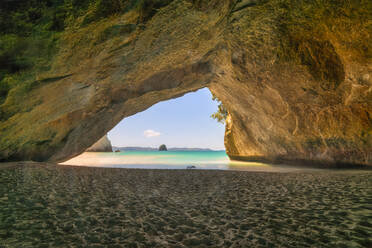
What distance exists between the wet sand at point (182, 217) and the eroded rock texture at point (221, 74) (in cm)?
287

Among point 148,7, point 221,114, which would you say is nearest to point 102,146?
point 221,114

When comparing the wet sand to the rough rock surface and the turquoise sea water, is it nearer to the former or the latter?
the turquoise sea water

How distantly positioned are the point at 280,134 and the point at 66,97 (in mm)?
8467

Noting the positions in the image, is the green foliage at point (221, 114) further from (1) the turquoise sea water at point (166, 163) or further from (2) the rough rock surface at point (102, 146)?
(2) the rough rock surface at point (102, 146)

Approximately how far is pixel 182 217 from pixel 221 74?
717 cm

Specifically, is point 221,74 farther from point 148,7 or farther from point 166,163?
point 166,163

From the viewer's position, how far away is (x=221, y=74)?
8.59 m

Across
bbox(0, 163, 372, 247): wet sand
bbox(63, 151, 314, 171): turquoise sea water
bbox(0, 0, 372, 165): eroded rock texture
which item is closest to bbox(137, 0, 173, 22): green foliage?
bbox(0, 0, 372, 165): eroded rock texture

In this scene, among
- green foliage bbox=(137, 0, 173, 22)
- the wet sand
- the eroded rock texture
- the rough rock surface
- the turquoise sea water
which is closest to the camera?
the wet sand

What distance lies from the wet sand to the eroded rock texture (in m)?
2.87

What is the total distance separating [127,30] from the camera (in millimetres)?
4512

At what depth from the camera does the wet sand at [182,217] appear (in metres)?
1.69

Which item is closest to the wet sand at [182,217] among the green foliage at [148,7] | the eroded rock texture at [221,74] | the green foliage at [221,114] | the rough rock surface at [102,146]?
the eroded rock texture at [221,74]

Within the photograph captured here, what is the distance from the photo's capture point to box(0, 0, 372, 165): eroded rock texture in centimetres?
465
